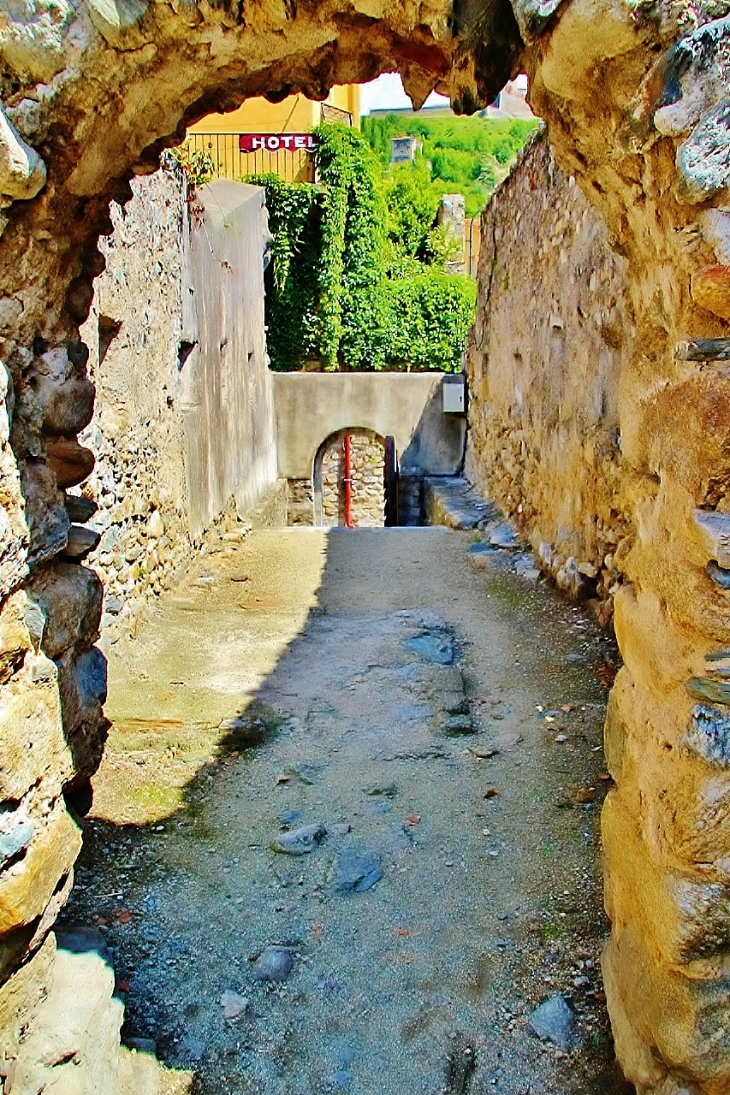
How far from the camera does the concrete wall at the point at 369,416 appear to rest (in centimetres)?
1254

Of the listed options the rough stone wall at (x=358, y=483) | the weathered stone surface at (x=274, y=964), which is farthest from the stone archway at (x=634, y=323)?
the rough stone wall at (x=358, y=483)

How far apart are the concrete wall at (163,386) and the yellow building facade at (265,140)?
651 cm

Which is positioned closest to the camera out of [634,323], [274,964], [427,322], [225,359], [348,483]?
[634,323]

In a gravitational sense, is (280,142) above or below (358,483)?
above

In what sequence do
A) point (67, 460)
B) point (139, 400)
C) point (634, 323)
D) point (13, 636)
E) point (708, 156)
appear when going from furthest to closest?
point (139, 400) → point (67, 460) → point (634, 323) → point (13, 636) → point (708, 156)

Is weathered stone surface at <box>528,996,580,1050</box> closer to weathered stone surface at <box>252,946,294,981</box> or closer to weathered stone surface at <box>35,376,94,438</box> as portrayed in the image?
weathered stone surface at <box>252,946,294,981</box>

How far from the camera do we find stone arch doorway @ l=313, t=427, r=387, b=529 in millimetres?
15783

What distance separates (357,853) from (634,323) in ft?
6.61

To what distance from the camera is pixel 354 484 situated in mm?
16125

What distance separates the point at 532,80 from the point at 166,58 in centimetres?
83

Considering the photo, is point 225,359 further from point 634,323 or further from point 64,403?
point 634,323

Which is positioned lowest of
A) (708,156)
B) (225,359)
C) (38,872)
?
(38,872)

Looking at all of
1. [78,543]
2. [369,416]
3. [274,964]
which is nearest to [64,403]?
[78,543]

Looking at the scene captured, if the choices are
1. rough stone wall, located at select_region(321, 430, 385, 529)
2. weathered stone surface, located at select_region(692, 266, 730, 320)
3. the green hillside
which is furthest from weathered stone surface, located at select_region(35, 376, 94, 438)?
the green hillside
